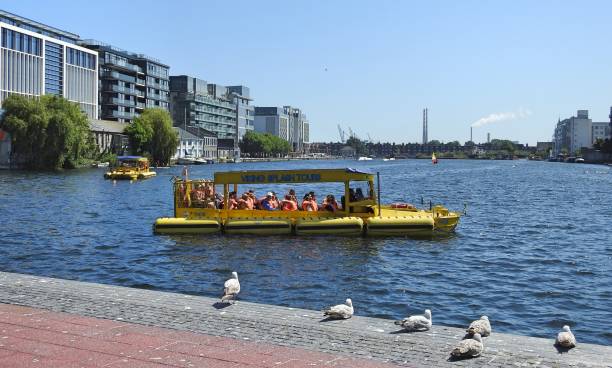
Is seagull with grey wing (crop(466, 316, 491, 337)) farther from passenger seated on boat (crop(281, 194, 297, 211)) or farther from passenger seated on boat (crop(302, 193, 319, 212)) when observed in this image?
passenger seated on boat (crop(281, 194, 297, 211))

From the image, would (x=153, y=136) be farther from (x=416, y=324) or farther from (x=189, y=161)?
(x=416, y=324)

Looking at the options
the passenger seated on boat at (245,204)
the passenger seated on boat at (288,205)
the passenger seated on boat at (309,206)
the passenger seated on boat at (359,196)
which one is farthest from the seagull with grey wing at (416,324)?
the passenger seated on boat at (245,204)

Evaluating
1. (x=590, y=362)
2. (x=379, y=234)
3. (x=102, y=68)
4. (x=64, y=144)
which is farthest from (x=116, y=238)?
(x=102, y=68)

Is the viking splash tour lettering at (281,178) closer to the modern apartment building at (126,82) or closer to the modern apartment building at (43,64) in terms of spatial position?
the modern apartment building at (43,64)

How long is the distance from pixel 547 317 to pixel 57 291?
11.1 metres

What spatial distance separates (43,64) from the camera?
10869 centimetres

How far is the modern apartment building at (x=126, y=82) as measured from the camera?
453 feet

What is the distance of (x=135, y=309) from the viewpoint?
11.7m

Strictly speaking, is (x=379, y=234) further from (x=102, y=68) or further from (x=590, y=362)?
(x=102, y=68)

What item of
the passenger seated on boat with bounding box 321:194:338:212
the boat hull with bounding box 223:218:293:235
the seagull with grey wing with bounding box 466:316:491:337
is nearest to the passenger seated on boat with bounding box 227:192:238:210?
the boat hull with bounding box 223:218:293:235

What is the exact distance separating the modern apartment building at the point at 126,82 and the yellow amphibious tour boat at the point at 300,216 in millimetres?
112795

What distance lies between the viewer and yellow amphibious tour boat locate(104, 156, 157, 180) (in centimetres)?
7675

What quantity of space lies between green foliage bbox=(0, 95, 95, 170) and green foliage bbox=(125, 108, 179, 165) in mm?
22101

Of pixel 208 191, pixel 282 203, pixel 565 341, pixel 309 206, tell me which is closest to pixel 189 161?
pixel 208 191
